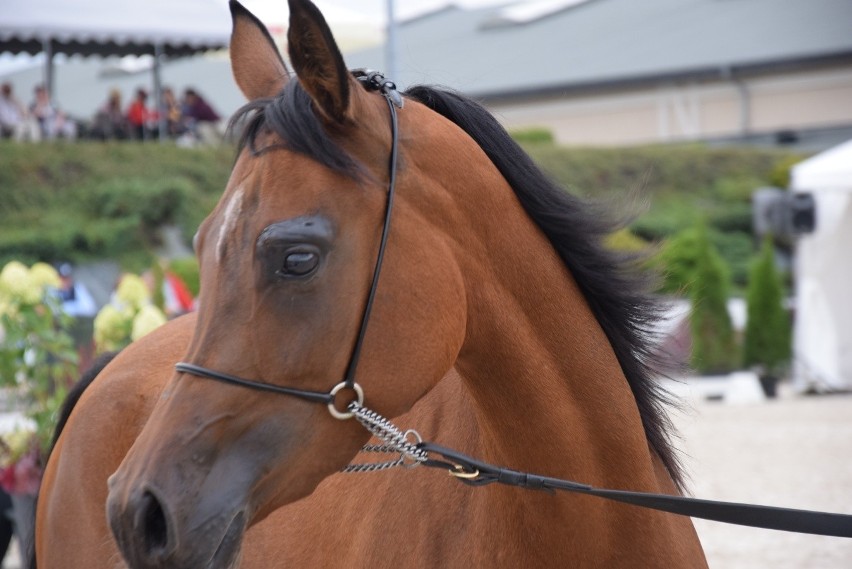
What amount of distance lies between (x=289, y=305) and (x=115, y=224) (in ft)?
52.0

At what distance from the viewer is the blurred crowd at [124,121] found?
17.7 meters

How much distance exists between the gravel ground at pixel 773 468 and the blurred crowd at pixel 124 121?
38.0 ft

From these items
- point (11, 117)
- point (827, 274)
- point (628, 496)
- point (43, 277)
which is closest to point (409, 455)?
point (628, 496)

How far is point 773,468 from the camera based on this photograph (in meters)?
8.60

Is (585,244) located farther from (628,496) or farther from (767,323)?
(767,323)

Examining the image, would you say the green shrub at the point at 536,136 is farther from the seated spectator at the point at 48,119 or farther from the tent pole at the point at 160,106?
the seated spectator at the point at 48,119

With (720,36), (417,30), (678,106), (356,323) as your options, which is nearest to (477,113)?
(356,323)

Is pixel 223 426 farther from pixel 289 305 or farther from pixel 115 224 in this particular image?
pixel 115 224

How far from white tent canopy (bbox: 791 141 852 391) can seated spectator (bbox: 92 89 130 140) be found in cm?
1261

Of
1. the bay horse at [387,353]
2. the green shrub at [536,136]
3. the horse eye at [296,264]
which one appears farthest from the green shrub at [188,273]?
the horse eye at [296,264]

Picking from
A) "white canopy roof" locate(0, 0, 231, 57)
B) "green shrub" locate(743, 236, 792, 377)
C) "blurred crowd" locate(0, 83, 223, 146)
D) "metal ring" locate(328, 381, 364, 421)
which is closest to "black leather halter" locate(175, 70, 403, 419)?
"metal ring" locate(328, 381, 364, 421)

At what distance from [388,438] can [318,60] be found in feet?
2.61

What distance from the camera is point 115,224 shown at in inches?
661

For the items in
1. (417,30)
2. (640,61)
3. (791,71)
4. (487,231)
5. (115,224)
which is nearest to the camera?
(487,231)
